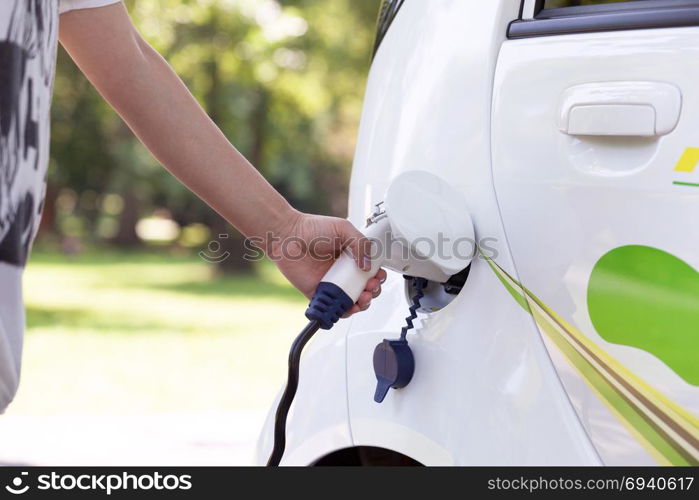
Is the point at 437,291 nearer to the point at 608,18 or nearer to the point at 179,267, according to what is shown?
the point at 608,18

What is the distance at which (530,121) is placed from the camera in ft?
4.89

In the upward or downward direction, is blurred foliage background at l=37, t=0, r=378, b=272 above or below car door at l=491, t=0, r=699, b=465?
above

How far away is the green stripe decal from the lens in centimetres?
127

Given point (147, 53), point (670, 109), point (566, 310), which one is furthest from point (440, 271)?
point (147, 53)

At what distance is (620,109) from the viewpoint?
4.52ft

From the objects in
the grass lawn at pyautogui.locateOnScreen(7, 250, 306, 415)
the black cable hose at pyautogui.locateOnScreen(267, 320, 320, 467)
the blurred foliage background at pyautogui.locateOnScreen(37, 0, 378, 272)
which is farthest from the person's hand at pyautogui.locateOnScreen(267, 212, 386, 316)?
the blurred foliage background at pyautogui.locateOnScreen(37, 0, 378, 272)

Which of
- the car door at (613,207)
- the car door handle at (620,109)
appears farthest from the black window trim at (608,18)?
the car door handle at (620,109)

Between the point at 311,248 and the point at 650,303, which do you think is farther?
the point at 311,248

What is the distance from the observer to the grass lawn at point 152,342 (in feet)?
23.8

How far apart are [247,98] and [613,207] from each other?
17815mm

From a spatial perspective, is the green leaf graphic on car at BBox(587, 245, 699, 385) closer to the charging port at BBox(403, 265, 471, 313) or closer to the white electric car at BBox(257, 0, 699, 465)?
the white electric car at BBox(257, 0, 699, 465)

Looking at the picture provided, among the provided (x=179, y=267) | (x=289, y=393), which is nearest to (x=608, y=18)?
(x=289, y=393)

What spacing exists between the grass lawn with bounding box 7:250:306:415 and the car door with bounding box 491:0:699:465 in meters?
5.74

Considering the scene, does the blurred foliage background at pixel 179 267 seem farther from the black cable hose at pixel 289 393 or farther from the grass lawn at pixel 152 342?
the black cable hose at pixel 289 393
